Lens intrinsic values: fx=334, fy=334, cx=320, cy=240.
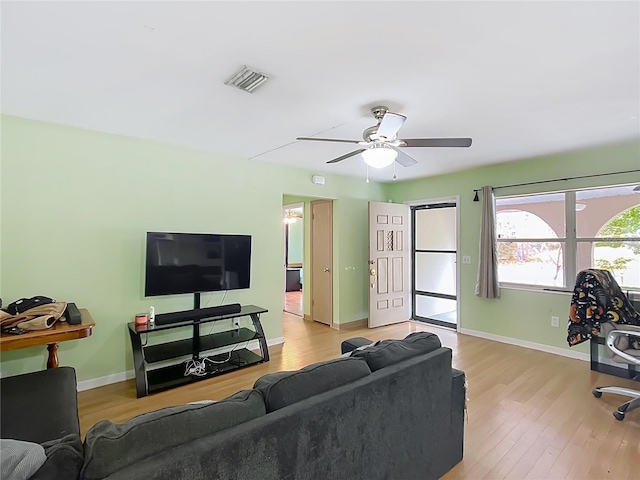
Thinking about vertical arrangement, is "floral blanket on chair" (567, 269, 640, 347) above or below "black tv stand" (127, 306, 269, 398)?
above

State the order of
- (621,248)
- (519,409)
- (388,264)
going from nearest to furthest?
(519,409) < (621,248) < (388,264)

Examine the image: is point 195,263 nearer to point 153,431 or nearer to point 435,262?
point 153,431

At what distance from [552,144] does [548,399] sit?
2596 mm

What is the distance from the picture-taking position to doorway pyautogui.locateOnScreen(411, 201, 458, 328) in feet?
18.0

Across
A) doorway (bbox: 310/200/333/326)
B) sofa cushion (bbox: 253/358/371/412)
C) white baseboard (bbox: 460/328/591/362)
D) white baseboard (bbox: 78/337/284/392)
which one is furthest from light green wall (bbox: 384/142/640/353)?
white baseboard (bbox: 78/337/284/392)

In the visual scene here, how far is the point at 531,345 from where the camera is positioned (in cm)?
432

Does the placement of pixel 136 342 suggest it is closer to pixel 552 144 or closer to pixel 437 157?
pixel 437 157

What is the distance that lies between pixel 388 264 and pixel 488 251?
5.05 feet

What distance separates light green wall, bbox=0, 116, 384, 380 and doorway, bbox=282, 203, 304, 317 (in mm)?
3100

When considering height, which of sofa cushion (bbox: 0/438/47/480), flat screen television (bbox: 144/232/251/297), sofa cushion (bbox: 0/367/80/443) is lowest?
sofa cushion (bbox: 0/367/80/443)

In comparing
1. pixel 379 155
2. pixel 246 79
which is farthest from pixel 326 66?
pixel 379 155

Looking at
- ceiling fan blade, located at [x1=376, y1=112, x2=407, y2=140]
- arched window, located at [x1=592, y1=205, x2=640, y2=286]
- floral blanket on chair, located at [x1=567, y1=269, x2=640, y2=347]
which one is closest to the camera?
ceiling fan blade, located at [x1=376, y1=112, x2=407, y2=140]

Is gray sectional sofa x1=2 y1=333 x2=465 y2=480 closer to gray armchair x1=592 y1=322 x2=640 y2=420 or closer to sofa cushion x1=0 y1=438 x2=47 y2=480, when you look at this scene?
sofa cushion x1=0 y1=438 x2=47 y2=480

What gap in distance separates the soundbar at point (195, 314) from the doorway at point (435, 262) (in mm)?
3422
